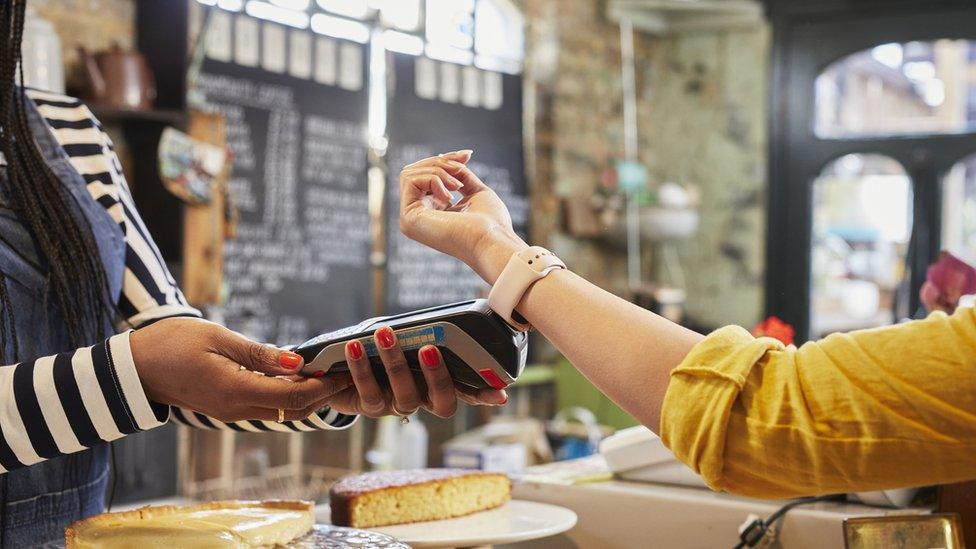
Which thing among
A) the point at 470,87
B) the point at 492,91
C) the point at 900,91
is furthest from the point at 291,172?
the point at 900,91

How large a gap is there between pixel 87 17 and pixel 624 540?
9.02 ft

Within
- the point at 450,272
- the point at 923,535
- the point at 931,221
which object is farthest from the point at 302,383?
the point at 931,221

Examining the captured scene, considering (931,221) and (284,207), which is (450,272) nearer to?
(284,207)

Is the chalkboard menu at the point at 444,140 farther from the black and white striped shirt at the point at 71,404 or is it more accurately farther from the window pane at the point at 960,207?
the black and white striped shirt at the point at 71,404

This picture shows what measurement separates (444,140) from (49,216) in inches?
143

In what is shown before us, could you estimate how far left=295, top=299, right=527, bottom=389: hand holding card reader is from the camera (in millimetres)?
1018

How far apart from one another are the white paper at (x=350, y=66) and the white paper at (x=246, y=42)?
0.44m

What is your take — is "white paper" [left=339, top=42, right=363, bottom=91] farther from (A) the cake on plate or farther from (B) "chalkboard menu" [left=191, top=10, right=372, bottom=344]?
(A) the cake on plate

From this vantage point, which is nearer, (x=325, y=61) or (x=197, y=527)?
Answer: (x=197, y=527)

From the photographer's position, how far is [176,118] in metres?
3.34

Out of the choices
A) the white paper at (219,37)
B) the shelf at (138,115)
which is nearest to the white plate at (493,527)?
the shelf at (138,115)

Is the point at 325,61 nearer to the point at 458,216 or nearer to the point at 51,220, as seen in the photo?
the point at 51,220

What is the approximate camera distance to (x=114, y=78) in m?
3.20

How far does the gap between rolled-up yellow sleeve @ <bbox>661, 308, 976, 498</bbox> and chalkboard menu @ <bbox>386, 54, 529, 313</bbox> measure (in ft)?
12.3
